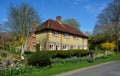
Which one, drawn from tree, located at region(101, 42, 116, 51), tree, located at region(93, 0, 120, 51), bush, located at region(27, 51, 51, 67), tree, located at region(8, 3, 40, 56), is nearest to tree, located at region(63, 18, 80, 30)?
tree, located at region(93, 0, 120, 51)

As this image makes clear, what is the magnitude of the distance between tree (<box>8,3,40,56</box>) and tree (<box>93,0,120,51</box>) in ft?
84.4

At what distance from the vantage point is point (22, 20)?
130 feet

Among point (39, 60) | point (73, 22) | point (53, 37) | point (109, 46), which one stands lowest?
point (39, 60)

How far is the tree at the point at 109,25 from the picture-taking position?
58.0m

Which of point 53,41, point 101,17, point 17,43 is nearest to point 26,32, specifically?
point 17,43

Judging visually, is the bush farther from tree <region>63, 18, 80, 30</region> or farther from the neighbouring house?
tree <region>63, 18, 80, 30</region>

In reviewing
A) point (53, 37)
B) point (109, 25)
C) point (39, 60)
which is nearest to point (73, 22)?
point (109, 25)

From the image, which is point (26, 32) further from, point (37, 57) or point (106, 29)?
point (106, 29)

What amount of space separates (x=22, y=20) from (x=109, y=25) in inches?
1162

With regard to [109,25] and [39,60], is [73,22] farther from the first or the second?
[39,60]

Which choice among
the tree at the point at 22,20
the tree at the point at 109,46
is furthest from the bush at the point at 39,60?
the tree at the point at 109,46

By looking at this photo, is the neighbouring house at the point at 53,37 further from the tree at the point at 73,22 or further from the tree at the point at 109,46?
the tree at the point at 73,22

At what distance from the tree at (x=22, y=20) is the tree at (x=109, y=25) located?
84.4 feet

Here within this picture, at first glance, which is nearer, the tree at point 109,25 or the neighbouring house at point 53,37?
the neighbouring house at point 53,37
